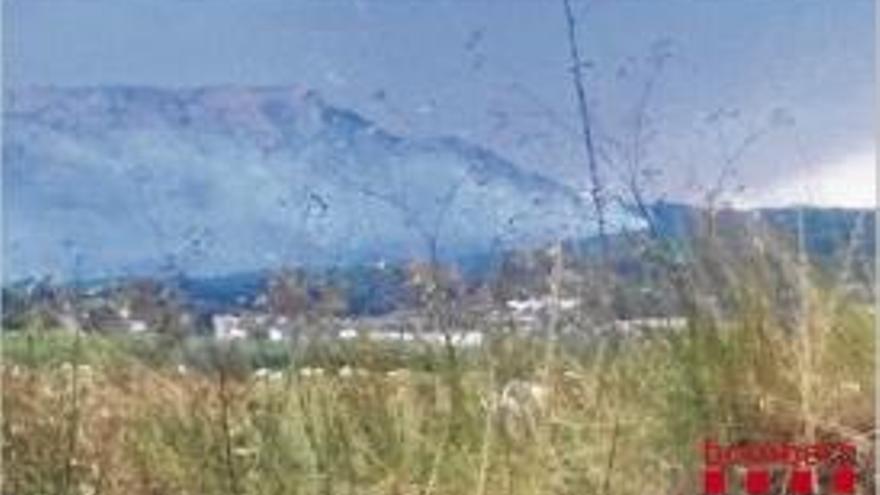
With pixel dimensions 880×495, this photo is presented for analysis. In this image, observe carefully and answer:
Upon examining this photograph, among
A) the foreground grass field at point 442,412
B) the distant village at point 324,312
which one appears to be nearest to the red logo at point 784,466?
the foreground grass field at point 442,412

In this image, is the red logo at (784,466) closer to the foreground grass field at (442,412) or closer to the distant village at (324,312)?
the foreground grass field at (442,412)

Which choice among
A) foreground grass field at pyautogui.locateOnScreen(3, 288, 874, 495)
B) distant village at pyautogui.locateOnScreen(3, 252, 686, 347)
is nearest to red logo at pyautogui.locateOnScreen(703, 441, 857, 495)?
foreground grass field at pyautogui.locateOnScreen(3, 288, 874, 495)

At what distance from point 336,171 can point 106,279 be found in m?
0.37

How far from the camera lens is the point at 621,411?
12.7ft

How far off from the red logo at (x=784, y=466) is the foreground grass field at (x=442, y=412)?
31 millimetres

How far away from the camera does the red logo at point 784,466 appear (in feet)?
11.8

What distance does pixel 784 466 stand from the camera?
12.0ft

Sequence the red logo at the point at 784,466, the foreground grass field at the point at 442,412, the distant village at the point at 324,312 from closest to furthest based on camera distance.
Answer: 1. the red logo at the point at 784,466
2. the foreground grass field at the point at 442,412
3. the distant village at the point at 324,312

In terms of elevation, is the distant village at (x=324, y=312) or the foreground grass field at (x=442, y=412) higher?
the distant village at (x=324, y=312)

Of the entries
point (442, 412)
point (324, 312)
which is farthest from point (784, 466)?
point (324, 312)

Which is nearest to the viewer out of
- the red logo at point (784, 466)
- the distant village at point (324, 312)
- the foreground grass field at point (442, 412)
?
the red logo at point (784, 466)

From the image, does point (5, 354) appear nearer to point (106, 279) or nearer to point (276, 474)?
point (106, 279)

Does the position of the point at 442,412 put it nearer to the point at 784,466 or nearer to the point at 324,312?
the point at 324,312

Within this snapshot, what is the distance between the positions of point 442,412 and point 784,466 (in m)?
0.54
